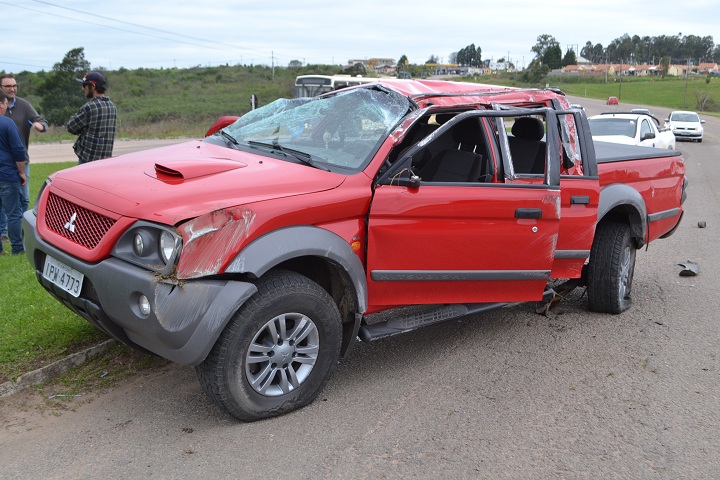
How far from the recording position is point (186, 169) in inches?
162

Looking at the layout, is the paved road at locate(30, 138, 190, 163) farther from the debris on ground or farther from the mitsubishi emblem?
the mitsubishi emblem

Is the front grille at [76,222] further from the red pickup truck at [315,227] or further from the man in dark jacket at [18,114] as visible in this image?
the man in dark jacket at [18,114]

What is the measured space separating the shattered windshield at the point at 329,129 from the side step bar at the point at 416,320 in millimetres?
1085

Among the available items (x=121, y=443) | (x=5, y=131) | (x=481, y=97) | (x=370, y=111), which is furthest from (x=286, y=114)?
(x=5, y=131)

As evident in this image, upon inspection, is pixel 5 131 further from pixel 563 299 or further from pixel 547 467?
pixel 547 467

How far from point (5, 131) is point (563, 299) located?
598cm

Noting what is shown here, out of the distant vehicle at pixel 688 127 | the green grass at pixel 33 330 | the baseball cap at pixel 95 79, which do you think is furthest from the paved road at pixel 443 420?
the distant vehicle at pixel 688 127

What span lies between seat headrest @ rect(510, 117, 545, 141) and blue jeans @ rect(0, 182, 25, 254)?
5306mm

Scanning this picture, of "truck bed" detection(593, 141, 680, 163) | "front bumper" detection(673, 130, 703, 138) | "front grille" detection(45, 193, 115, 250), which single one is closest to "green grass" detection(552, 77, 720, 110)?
"front bumper" detection(673, 130, 703, 138)

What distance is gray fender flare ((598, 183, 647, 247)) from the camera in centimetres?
602

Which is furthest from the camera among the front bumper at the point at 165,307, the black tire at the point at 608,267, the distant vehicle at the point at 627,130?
the distant vehicle at the point at 627,130

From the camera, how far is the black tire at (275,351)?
385cm

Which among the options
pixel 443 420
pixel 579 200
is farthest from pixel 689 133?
pixel 443 420

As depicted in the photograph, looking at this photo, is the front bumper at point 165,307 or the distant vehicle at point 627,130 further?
the distant vehicle at point 627,130
